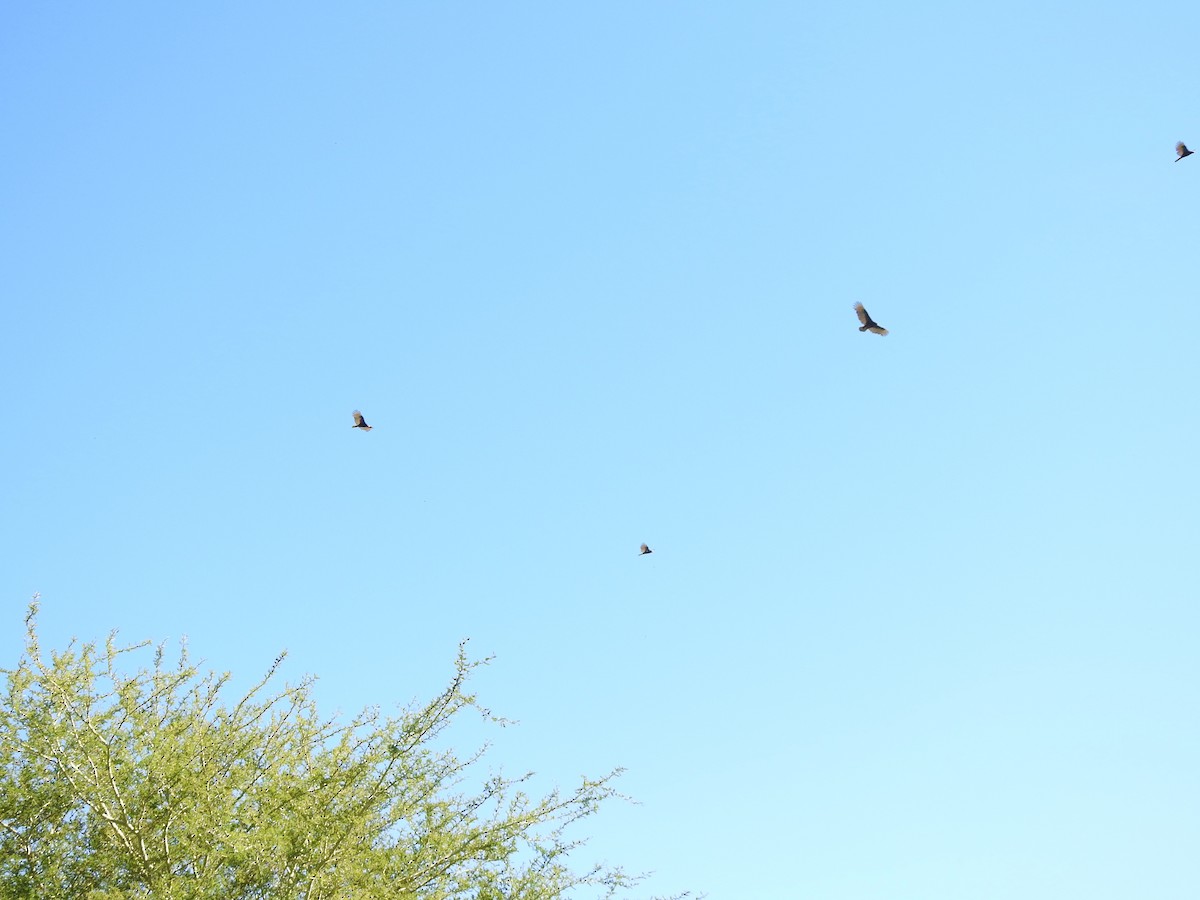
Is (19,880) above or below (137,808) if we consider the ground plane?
below

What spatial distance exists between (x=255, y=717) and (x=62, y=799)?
83.9 inches

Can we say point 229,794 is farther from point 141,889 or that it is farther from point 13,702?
point 13,702

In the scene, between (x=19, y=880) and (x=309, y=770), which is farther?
(x=309, y=770)

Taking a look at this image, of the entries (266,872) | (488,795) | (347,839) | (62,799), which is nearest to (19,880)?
(62,799)

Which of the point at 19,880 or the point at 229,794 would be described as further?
the point at 229,794

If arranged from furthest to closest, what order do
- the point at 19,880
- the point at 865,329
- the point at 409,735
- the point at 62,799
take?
the point at 865,329, the point at 409,735, the point at 62,799, the point at 19,880

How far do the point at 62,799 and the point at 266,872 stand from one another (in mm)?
2510

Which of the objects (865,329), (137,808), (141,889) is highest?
(865,329)

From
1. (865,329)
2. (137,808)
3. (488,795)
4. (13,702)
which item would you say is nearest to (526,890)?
(488,795)

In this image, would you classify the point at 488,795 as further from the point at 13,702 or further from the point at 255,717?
the point at 13,702

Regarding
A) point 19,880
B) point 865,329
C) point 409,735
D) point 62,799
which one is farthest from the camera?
point 865,329

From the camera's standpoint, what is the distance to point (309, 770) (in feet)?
34.2

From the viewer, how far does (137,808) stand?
9.59 meters

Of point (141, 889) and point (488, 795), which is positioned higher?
point (488, 795)
